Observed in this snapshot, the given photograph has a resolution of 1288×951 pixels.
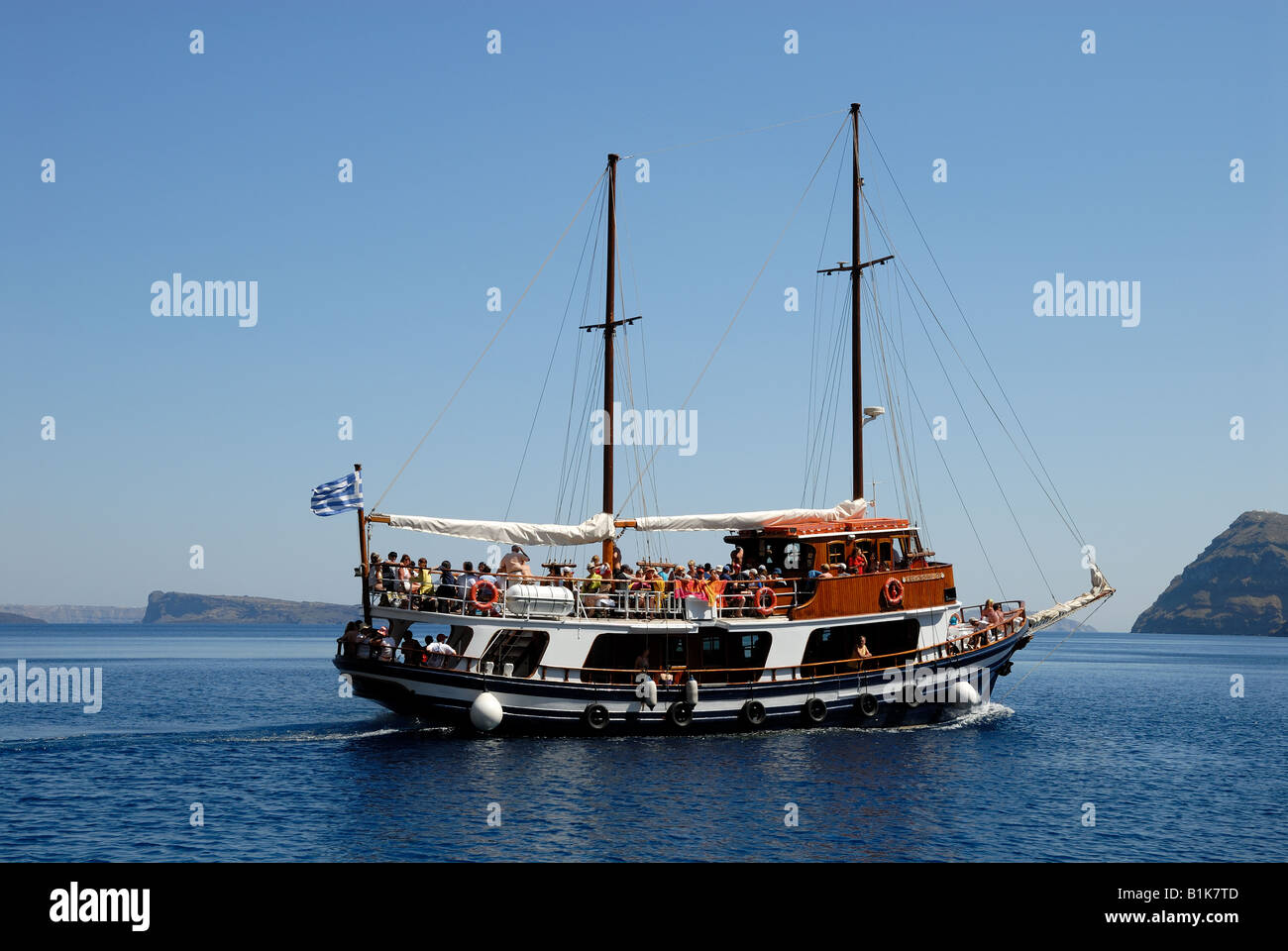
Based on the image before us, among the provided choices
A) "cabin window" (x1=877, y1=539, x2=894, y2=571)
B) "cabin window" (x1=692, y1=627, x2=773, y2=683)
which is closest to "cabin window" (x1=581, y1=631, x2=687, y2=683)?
"cabin window" (x1=692, y1=627, x2=773, y2=683)

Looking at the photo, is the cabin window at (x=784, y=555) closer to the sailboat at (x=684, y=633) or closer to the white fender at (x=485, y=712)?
the sailboat at (x=684, y=633)

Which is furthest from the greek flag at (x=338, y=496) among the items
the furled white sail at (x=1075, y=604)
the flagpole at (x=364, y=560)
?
the furled white sail at (x=1075, y=604)

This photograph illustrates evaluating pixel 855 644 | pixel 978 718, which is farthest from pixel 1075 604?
pixel 855 644

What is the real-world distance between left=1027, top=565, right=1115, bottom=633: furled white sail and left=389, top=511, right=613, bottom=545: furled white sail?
17.7 meters

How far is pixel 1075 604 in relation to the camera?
4106 centimetres

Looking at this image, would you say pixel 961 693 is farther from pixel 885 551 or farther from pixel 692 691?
pixel 692 691

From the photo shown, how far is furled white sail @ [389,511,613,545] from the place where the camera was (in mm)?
Answer: 33031

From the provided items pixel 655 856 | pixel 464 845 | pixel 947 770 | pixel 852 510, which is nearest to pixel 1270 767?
pixel 947 770

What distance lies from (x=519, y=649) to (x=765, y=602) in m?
7.82

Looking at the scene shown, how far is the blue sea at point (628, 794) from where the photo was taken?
71.4 feet

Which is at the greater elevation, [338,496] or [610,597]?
[338,496]

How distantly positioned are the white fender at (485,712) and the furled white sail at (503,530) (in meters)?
4.84

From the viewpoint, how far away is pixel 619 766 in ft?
94.0
